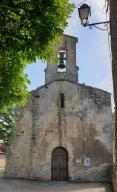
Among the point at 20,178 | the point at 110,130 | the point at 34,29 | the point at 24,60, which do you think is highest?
the point at 34,29

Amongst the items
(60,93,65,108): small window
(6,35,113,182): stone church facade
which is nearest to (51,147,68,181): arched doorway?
(6,35,113,182): stone church facade

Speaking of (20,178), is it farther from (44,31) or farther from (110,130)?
(44,31)

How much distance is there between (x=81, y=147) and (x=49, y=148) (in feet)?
6.68

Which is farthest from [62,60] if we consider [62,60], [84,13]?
[84,13]

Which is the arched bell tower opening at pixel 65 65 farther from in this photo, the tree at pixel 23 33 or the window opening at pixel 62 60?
the tree at pixel 23 33

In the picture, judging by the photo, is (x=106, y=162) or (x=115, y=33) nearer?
(x=115, y=33)

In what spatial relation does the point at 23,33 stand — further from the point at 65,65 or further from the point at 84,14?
the point at 65,65

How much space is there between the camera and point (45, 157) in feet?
69.2

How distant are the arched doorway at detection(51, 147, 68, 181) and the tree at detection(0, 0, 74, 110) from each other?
14254 mm

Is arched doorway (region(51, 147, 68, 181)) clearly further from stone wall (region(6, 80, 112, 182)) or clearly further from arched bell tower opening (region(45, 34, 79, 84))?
arched bell tower opening (region(45, 34, 79, 84))

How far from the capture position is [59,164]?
68.7ft

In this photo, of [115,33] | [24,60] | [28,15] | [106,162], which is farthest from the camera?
[106,162]

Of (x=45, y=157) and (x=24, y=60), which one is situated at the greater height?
(x=24, y=60)

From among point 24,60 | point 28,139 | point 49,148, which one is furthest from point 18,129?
point 24,60
